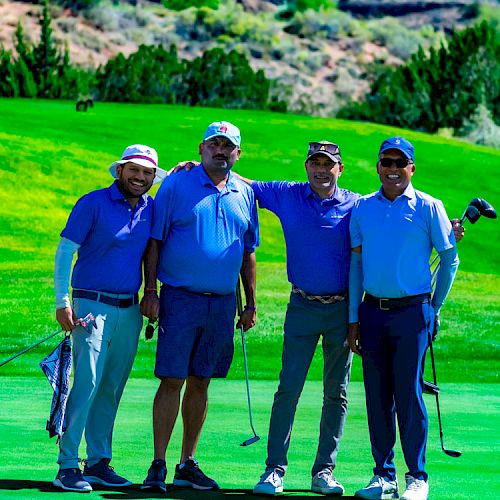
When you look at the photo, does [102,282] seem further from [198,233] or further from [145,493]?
[145,493]

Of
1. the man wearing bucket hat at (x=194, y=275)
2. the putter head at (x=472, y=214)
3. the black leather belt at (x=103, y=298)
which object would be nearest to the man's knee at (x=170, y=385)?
the man wearing bucket hat at (x=194, y=275)

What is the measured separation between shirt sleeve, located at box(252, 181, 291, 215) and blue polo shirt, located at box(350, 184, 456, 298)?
70cm

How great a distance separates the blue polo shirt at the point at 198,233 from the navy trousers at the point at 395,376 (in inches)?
32.2

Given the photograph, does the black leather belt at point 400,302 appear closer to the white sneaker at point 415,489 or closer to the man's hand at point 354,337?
the man's hand at point 354,337

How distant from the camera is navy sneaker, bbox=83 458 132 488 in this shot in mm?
7449

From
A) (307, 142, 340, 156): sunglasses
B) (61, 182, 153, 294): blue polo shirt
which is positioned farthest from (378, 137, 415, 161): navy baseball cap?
(61, 182, 153, 294): blue polo shirt

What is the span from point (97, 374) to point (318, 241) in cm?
143

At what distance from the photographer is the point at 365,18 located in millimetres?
132375

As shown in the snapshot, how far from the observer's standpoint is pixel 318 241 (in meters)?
7.72

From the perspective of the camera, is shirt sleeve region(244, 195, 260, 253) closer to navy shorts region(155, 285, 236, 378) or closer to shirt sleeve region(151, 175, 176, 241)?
navy shorts region(155, 285, 236, 378)

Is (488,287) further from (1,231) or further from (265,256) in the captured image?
(1,231)

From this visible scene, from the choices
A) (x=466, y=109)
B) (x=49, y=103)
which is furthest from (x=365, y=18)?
(x=49, y=103)

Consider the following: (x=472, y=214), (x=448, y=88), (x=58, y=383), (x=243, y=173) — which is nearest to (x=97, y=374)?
(x=58, y=383)

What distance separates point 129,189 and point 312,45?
111 metres
